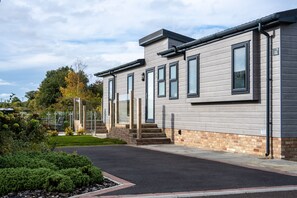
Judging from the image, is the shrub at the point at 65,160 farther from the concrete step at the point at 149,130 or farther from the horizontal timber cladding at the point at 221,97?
the concrete step at the point at 149,130

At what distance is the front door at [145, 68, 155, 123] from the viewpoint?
23188mm

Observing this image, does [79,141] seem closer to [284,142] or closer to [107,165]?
[107,165]

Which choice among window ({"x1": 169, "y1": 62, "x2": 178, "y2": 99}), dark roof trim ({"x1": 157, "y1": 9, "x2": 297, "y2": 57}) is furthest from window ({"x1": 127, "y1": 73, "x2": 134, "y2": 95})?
dark roof trim ({"x1": 157, "y1": 9, "x2": 297, "y2": 57})

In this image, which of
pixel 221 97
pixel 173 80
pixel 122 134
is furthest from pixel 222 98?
pixel 122 134

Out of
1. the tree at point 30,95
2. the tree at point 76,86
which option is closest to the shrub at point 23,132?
the tree at point 76,86

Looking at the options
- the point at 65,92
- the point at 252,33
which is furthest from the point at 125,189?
the point at 65,92

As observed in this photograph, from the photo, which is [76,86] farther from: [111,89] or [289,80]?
[289,80]

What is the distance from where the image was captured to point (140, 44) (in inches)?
976

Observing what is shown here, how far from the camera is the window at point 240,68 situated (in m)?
15.0

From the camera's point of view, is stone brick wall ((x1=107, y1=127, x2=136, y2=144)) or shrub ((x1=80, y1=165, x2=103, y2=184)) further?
stone brick wall ((x1=107, y1=127, x2=136, y2=144))

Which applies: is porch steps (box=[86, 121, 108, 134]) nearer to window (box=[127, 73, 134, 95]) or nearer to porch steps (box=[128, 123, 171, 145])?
window (box=[127, 73, 134, 95])

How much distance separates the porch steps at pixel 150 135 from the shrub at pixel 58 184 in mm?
12390

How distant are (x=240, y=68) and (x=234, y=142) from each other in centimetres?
284

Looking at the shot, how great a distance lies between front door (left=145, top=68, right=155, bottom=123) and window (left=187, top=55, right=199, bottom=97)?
15.0 feet
